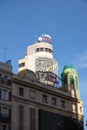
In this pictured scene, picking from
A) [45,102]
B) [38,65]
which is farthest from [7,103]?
[38,65]

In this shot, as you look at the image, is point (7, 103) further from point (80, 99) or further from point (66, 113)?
point (80, 99)

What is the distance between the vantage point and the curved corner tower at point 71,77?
97312 mm

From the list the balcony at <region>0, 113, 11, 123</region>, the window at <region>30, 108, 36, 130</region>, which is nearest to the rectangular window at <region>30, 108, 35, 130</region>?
the window at <region>30, 108, 36, 130</region>

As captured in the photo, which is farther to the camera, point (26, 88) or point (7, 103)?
point (26, 88)

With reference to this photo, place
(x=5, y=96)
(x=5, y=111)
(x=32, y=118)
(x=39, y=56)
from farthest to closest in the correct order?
(x=39, y=56)
(x=32, y=118)
(x=5, y=96)
(x=5, y=111)

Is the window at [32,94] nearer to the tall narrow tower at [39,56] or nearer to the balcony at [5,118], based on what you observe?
the balcony at [5,118]

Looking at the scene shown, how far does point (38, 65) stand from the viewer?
16375 cm

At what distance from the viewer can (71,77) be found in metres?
98.8

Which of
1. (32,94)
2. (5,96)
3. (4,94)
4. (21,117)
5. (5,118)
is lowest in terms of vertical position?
(5,118)

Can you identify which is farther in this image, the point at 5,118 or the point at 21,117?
the point at 21,117

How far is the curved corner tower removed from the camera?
97.3 meters

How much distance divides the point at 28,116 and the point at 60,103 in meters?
11.6

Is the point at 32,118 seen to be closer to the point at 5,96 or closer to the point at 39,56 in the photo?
the point at 5,96

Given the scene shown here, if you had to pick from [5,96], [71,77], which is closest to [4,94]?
[5,96]
